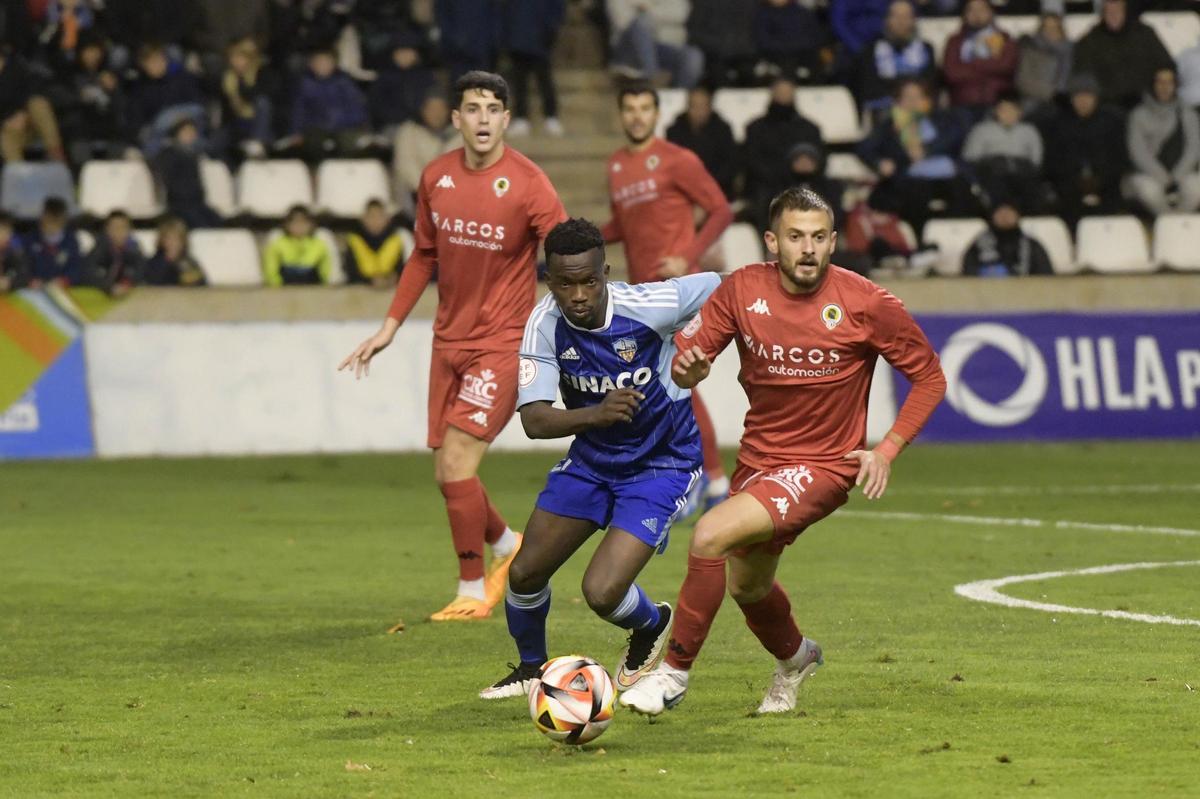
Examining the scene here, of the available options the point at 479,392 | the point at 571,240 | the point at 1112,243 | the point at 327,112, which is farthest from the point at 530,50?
the point at 571,240

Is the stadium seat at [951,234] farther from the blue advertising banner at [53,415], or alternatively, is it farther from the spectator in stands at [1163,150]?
the blue advertising banner at [53,415]

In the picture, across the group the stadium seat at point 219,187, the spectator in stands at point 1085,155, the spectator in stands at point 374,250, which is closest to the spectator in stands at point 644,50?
the spectator in stands at point 1085,155

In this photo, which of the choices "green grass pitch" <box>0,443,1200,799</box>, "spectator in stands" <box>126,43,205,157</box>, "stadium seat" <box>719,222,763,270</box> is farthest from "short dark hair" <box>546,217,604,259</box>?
"spectator in stands" <box>126,43,205,157</box>

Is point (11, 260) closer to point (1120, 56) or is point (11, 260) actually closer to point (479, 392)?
point (479, 392)

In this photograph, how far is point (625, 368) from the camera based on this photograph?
7344 millimetres

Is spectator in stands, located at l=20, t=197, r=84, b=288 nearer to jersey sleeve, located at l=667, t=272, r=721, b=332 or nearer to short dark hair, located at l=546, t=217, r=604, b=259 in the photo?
jersey sleeve, located at l=667, t=272, r=721, b=332

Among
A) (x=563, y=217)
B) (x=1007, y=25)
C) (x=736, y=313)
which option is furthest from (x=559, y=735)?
(x=1007, y=25)

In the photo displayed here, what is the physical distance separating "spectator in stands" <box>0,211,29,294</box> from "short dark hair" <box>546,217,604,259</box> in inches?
471

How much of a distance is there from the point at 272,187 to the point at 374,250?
206 cm

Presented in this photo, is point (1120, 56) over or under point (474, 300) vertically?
under

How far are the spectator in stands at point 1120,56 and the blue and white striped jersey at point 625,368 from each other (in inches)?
628

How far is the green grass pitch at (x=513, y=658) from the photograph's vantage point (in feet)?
20.6

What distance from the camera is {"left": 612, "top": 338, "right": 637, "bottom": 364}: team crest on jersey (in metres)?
7.30

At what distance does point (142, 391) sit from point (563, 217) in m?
8.93
